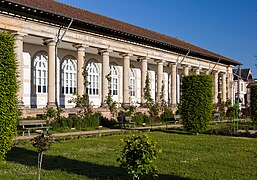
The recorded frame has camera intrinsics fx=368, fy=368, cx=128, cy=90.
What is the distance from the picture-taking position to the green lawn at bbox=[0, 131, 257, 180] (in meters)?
8.73

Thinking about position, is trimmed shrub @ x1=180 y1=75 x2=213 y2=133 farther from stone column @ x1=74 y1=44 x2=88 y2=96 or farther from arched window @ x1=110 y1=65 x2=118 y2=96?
arched window @ x1=110 y1=65 x2=118 y2=96

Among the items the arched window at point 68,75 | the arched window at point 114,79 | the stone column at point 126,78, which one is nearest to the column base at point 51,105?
the arched window at point 68,75

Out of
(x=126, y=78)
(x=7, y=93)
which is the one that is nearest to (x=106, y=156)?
(x=7, y=93)

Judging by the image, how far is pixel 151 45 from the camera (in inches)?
1305

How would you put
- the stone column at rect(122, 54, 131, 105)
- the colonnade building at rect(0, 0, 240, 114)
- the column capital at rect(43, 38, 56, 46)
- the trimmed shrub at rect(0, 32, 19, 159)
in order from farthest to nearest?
the stone column at rect(122, 54, 131, 105) < the column capital at rect(43, 38, 56, 46) < the colonnade building at rect(0, 0, 240, 114) < the trimmed shrub at rect(0, 32, 19, 159)

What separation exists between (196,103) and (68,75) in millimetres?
13995

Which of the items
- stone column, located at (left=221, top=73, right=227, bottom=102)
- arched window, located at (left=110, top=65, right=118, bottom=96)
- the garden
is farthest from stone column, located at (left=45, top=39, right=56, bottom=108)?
stone column, located at (left=221, top=73, right=227, bottom=102)

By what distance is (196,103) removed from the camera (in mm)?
19859

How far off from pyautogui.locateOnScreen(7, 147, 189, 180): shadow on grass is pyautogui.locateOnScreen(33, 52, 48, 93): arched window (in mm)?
15732

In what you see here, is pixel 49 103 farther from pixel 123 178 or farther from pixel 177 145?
pixel 123 178

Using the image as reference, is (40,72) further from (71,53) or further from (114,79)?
(114,79)

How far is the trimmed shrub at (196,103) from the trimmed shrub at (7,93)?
11.5 metres

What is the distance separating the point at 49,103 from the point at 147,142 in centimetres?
1810

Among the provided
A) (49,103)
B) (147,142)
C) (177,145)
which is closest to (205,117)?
(177,145)
